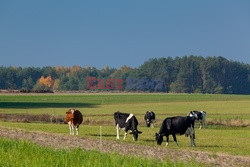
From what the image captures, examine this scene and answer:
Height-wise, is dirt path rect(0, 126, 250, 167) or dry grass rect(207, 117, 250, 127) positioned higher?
dirt path rect(0, 126, 250, 167)

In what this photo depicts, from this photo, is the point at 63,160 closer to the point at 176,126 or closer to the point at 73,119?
the point at 176,126

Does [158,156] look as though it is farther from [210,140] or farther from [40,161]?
[210,140]

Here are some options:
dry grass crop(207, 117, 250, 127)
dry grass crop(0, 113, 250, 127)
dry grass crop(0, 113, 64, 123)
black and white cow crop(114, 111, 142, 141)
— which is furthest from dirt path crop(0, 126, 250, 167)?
dry grass crop(207, 117, 250, 127)

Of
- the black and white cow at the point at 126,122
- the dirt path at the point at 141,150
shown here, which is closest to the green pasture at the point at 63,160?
the dirt path at the point at 141,150

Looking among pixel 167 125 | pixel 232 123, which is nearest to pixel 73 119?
pixel 167 125

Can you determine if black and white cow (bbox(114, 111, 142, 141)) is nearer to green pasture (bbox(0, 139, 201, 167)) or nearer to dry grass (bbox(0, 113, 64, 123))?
green pasture (bbox(0, 139, 201, 167))

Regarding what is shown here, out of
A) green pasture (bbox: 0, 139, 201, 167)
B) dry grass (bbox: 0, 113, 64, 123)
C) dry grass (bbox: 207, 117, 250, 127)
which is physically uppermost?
green pasture (bbox: 0, 139, 201, 167)

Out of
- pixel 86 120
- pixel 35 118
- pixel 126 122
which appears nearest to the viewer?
pixel 126 122

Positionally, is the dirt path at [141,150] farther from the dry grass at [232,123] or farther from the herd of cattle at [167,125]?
the dry grass at [232,123]

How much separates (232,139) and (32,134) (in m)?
13.4

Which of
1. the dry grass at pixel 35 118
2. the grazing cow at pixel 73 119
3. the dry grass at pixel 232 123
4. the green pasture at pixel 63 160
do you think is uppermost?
the grazing cow at pixel 73 119

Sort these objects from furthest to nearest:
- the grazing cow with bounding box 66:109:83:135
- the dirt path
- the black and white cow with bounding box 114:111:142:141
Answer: the grazing cow with bounding box 66:109:83:135 → the black and white cow with bounding box 114:111:142:141 → the dirt path

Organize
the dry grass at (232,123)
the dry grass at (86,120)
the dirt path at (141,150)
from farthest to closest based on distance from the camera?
the dry grass at (86,120) → the dry grass at (232,123) → the dirt path at (141,150)

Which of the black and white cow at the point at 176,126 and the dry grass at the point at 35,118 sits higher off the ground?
the black and white cow at the point at 176,126
